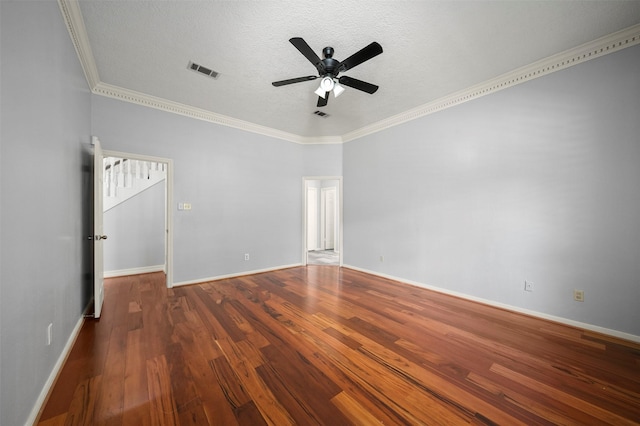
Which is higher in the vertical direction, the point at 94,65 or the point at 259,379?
the point at 94,65

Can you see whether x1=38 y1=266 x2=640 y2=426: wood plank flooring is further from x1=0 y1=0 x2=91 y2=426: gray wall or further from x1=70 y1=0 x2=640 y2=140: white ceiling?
x1=70 y1=0 x2=640 y2=140: white ceiling

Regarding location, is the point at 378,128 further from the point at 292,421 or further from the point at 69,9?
the point at 292,421

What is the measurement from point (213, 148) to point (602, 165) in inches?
207

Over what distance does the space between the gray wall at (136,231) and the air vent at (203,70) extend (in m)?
2.86

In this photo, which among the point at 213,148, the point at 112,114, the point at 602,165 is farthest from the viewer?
the point at 213,148

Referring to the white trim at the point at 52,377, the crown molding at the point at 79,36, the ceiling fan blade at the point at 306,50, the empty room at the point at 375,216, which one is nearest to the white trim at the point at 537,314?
the empty room at the point at 375,216

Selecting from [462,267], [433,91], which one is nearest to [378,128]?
[433,91]

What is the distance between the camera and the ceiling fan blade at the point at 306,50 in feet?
6.28

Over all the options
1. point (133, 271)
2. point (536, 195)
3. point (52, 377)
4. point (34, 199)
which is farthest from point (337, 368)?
point (133, 271)

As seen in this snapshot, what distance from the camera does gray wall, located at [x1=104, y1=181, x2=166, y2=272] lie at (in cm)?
441

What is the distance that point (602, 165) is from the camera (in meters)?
2.45

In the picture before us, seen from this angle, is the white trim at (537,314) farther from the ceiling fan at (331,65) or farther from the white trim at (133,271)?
the white trim at (133,271)

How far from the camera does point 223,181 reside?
14.4 ft

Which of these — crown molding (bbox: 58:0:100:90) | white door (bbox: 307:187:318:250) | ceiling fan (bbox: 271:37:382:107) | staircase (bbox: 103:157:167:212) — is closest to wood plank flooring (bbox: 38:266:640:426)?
staircase (bbox: 103:157:167:212)
